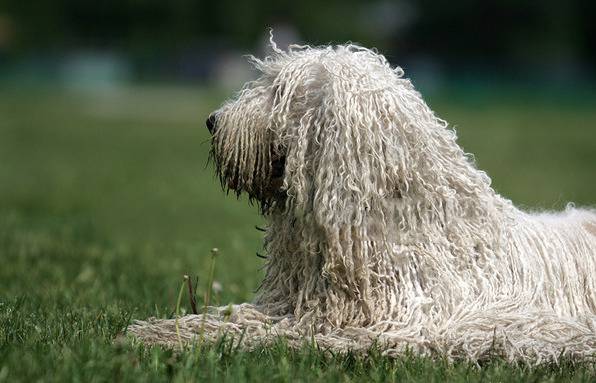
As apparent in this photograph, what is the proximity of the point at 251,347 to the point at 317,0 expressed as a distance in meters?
60.2

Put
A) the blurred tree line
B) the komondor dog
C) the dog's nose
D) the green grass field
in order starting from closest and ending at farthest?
the green grass field < the komondor dog < the dog's nose < the blurred tree line

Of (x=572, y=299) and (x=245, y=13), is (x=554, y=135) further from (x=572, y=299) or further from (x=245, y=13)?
(x=245, y=13)

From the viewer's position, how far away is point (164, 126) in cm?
3002

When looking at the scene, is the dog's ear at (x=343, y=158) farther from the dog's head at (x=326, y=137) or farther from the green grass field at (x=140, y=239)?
the green grass field at (x=140, y=239)

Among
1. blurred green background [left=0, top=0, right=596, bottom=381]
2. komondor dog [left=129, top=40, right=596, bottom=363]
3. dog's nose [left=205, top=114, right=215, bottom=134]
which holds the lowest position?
komondor dog [left=129, top=40, right=596, bottom=363]

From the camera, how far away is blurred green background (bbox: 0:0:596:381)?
24.9 feet

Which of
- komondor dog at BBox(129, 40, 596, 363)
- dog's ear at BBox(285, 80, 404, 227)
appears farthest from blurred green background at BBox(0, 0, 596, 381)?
dog's ear at BBox(285, 80, 404, 227)

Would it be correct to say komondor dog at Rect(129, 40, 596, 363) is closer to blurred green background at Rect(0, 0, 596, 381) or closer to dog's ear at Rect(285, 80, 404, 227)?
dog's ear at Rect(285, 80, 404, 227)

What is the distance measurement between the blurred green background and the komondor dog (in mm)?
941

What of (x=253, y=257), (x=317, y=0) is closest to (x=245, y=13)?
(x=317, y=0)

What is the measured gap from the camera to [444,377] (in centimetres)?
486

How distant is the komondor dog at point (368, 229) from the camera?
5.36 metres

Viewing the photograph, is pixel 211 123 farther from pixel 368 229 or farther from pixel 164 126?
pixel 164 126

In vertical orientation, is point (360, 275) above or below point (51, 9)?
below
